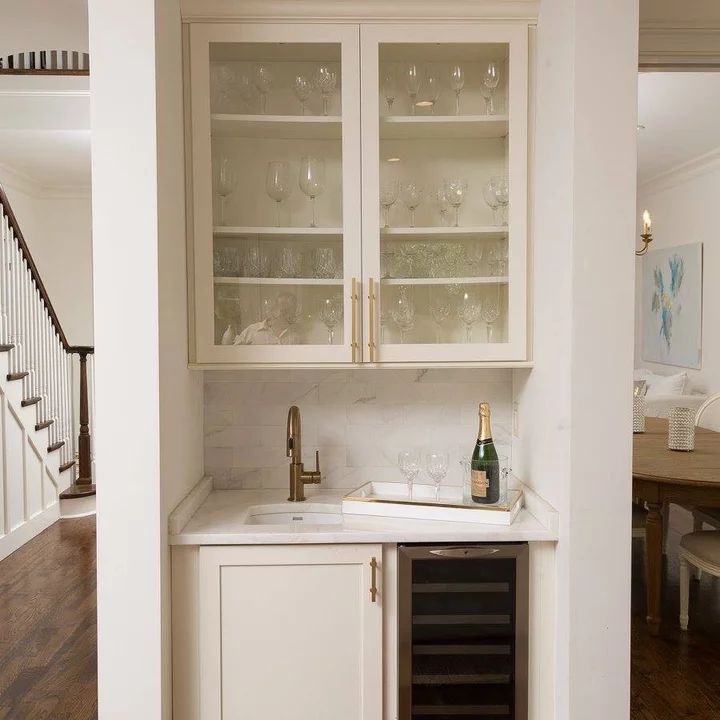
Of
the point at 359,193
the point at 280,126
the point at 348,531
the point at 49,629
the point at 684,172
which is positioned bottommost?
the point at 49,629

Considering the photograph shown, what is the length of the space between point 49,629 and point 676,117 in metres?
5.26

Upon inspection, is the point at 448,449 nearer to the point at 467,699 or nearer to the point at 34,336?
the point at 467,699

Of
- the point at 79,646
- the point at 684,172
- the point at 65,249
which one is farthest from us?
the point at 65,249

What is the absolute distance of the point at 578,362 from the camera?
2.00 meters

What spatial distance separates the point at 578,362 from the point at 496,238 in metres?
0.58

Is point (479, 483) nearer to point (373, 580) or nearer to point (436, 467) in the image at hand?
point (436, 467)

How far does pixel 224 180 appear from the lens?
238cm

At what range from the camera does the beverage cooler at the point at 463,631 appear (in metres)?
2.15

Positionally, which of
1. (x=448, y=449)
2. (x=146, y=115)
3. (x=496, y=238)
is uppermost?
(x=146, y=115)

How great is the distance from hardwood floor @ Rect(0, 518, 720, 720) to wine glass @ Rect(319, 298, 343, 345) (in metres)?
1.68

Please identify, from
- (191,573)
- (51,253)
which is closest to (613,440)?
(191,573)

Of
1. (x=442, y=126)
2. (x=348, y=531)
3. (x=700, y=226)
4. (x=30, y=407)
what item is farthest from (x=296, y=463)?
(x=700, y=226)

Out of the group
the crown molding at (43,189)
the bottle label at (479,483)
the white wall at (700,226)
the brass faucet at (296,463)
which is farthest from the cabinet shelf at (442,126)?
the crown molding at (43,189)

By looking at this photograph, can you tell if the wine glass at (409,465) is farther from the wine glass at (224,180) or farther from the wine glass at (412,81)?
the wine glass at (412,81)
